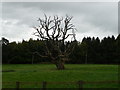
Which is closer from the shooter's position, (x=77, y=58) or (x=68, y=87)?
(x=68, y=87)

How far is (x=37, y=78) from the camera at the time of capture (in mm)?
30234

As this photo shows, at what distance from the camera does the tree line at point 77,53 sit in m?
90.6

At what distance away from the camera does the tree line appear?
297 feet

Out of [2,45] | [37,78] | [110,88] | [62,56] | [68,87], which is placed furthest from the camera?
→ [2,45]

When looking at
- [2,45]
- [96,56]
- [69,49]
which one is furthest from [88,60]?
[69,49]

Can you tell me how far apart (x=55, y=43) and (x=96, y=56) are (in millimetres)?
48339

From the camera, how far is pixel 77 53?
96.7 metres

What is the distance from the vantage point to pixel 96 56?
95438 millimetres

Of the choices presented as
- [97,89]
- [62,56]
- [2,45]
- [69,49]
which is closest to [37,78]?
[97,89]

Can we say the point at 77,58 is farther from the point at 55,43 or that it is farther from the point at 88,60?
the point at 55,43

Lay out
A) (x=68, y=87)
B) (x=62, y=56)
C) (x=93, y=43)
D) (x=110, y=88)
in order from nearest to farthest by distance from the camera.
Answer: (x=110, y=88)
(x=68, y=87)
(x=62, y=56)
(x=93, y=43)

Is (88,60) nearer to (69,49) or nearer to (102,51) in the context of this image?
(102,51)

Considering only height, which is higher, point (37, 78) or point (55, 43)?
point (55, 43)

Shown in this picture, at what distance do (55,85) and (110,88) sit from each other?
541 cm
